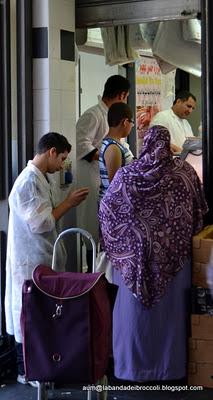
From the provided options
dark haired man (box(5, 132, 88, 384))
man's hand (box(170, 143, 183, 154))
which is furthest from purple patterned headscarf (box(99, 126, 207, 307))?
man's hand (box(170, 143, 183, 154))

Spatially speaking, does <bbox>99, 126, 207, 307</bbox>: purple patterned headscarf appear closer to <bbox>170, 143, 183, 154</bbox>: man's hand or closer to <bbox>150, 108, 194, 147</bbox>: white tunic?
<bbox>170, 143, 183, 154</bbox>: man's hand

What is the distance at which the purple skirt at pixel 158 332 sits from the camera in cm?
384

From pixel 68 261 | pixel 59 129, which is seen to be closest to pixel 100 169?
pixel 59 129

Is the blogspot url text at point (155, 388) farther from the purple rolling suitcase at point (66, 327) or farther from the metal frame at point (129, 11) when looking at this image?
the metal frame at point (129, 11)

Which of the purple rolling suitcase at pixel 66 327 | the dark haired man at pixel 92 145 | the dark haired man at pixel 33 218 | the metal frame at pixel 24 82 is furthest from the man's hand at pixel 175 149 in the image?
the purple rolling suitcase at pixel 66 327

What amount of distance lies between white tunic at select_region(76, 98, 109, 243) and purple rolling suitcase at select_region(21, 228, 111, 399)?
1452mm

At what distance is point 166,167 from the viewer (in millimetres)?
3752

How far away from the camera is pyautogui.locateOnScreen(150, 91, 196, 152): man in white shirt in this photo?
5.46m

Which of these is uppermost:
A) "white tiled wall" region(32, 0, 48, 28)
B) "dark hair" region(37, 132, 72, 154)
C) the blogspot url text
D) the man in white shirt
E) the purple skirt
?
"white tiled wall" region(32, 0, 48, 28)

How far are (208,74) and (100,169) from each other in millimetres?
906

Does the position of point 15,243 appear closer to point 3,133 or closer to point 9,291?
point 9,291

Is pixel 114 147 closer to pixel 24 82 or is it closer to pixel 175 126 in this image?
pixel 24 82

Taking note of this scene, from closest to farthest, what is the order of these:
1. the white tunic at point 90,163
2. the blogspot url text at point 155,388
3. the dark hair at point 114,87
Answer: the blogspot url text at point 155,388 < the white tunic at point 90,163 < the dark hair at point 114,87

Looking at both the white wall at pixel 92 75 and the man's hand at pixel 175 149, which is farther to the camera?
the white wall at pixel 92 75
